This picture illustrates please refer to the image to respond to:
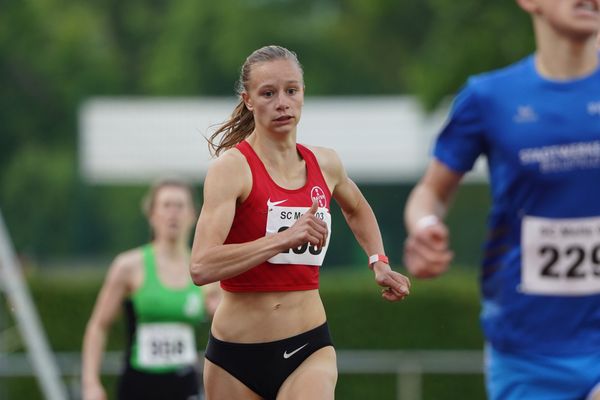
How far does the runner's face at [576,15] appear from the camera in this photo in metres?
5.15

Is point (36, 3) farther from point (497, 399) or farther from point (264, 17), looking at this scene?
point (497, 399)

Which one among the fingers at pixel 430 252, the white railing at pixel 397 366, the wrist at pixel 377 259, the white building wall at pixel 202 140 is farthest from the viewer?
the white building wall at pixel 202 140

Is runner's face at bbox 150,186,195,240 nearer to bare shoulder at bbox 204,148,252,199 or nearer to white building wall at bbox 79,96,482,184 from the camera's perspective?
bare shoulder at bbox 204,148,252,199

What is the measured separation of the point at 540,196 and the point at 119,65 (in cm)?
6204

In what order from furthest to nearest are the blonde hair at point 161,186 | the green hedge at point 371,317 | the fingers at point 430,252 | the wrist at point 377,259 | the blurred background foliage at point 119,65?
the blurred background foliage at point 119,65 → the green hedge at point 371,317 → the blonde hair at point 161,186 → the wrist at point 377,259 → the fingers at point 430,252

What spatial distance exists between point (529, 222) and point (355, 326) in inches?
556

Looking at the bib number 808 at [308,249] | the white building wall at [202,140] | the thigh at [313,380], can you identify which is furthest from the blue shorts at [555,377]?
the white building wall at [202,140]

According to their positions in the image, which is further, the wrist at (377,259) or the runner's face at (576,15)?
the wrist at (377,259)

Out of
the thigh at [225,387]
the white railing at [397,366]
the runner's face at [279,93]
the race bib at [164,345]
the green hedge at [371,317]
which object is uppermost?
the runner's face at [279,93]

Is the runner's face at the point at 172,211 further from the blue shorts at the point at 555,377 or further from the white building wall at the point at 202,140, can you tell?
the white building wall at the point at 202,140

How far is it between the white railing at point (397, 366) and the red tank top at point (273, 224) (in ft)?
34.7

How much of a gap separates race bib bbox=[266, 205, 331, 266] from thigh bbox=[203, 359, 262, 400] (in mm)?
544

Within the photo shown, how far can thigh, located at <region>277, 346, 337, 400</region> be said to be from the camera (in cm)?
653

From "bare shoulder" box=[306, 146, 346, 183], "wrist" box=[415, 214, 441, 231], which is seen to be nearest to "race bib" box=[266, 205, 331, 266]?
"bare shoulder" box=[306, 146, 346, 183]
